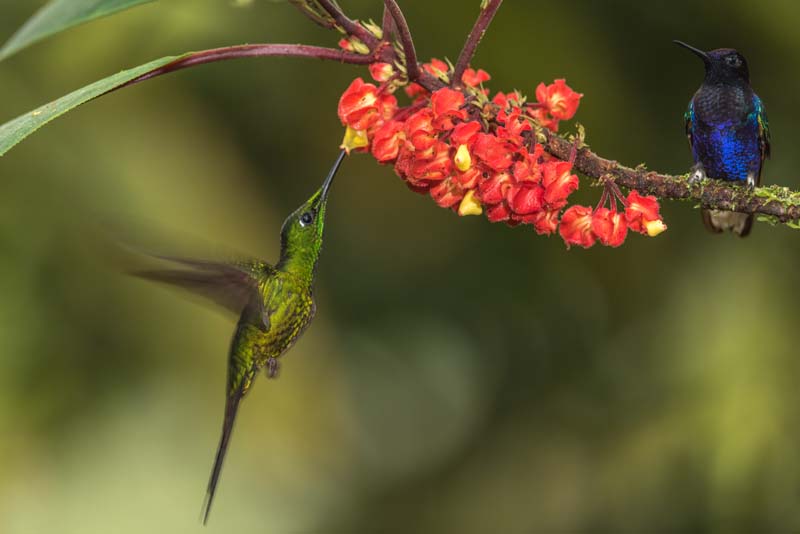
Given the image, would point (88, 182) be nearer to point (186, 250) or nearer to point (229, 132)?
point (229, 132)

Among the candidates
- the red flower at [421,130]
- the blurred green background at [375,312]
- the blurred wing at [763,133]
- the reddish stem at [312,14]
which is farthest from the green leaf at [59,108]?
the blurred green background at [375,312]

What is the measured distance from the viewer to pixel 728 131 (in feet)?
8.54

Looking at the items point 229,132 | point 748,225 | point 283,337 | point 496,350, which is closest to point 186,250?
point 283,337

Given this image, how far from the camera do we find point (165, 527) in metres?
6.00

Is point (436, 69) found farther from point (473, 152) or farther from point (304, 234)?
point (304, 234)

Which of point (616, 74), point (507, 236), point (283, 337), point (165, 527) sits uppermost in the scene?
point (616, 74)

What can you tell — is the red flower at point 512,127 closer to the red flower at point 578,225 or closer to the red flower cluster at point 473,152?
the red flower cluster at point 473,152

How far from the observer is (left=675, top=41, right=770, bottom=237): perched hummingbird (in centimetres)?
253

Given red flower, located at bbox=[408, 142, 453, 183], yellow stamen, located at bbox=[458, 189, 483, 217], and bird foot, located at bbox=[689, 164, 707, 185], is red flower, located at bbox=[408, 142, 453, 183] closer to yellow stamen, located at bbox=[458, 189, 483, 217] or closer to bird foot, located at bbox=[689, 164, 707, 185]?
yellow stamen, located at bbox=[458, 189, 483, 217]

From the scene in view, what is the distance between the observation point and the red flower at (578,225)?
197 cm

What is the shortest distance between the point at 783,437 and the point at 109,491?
4106mm

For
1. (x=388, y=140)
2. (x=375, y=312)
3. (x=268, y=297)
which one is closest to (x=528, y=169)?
(x=388, y=140)

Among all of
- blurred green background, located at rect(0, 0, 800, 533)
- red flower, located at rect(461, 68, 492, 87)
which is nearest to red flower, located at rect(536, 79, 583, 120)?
red flower, located at rect(461, 68, 492, 87)

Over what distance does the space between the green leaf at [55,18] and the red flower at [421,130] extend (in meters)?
0.64
